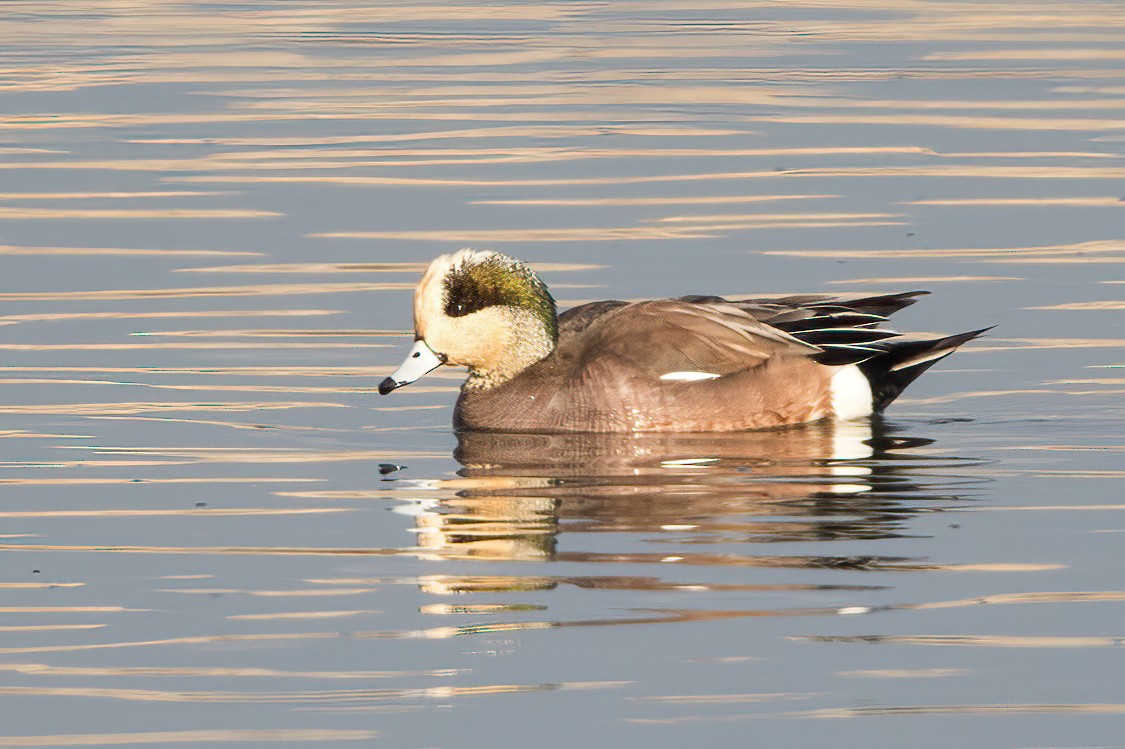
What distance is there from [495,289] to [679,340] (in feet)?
2.73

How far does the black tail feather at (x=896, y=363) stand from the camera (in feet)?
32.7

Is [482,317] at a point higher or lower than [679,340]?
higher

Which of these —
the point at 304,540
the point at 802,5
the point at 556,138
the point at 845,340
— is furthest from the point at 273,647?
the point at 802,5

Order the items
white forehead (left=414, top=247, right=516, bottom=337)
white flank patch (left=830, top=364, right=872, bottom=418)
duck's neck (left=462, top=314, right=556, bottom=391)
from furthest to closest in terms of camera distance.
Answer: white flank patch (left=830, top=364, right=872, bottom=418), duck's neck (left=462, top=314, right=556, bottom=391), white forehead (left=414, top=247, right=516, bottom=337)

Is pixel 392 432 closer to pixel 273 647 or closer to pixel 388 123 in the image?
pixel 273 647

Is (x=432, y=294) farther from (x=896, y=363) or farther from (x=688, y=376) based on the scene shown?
(x=896, y=363)

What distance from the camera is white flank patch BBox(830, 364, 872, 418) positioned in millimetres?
9922

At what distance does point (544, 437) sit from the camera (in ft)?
31.2

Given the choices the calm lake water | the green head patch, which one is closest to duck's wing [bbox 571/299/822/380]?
the green head patch

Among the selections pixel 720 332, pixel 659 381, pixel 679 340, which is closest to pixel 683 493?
pixel 659 381

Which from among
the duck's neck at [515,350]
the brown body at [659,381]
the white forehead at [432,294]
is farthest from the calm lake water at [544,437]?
the white forehead at [432,294]

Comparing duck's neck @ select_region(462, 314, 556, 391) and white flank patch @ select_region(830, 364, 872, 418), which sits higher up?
duck's neck @ select_region(462, 314, 556, 391)

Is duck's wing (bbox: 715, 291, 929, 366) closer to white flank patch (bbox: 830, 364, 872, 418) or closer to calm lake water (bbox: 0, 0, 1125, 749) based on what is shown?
white flank patch (bbox: 830, 364, 872, 418)

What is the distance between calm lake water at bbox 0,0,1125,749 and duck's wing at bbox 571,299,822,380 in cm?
37
